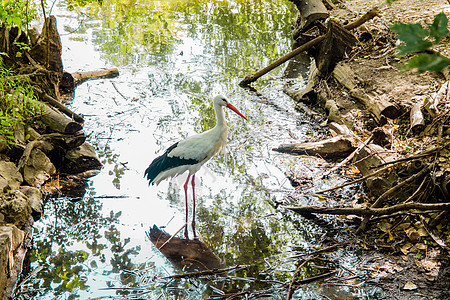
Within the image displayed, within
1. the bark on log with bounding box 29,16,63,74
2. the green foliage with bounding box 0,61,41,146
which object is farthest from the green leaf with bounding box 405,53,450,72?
the bark on log with bounding box 29,16,63,74

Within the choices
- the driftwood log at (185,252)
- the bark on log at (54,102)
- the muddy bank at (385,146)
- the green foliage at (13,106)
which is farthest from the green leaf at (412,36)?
the bark on log at (54,102)

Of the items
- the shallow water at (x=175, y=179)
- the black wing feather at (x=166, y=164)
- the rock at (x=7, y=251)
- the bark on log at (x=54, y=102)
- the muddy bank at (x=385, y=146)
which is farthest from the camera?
the bark on log at (x=54, y=102)

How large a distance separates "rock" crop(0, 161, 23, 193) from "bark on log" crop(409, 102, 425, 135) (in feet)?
16.7

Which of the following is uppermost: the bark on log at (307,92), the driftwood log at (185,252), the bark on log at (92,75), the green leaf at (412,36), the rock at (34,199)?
the green leaf at (412,36)

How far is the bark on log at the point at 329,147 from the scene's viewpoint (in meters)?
6.43

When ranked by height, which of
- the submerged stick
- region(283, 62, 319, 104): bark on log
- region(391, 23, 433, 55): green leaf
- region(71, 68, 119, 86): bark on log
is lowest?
Result: the submerged stick

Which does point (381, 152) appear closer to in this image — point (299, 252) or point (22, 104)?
point (299, 252)

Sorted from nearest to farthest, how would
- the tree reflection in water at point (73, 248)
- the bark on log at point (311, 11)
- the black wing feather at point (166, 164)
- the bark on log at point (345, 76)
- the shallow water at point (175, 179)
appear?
the tree reflection in water at point (73, 248) → the shallow water at point (175, 179) → the black wing feather at point (166, 164) → the bark on log at point (345, 76) → the bark on log at point (311, 11)

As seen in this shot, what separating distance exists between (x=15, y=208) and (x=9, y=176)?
714 millimetres

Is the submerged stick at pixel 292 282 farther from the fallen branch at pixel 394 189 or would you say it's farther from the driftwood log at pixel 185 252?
the driftwood log at pixel 185 252

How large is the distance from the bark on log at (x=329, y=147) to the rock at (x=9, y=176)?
12.5 ft

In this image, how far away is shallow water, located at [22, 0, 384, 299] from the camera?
4629mm

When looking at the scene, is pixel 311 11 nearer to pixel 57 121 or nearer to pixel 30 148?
pixel 57 121

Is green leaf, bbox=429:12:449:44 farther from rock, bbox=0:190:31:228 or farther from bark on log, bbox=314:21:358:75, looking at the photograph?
bark on log, bbox=314:21:358:75
